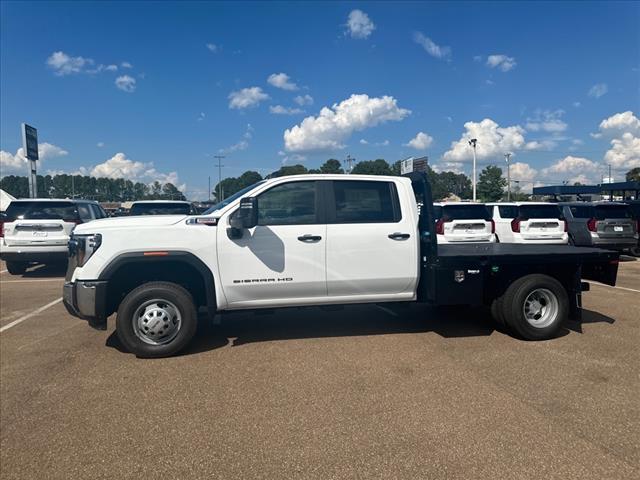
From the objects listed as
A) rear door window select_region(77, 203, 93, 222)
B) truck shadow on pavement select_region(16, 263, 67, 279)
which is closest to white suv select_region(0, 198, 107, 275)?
rear door window select_region(77, 203, 93, 222)

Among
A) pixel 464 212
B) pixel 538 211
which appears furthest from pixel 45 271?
pixel 538 211

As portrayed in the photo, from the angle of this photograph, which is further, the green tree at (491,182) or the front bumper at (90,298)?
the green tree at (491,182)

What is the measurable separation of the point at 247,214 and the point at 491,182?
292 feet

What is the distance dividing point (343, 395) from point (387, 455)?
972 mm

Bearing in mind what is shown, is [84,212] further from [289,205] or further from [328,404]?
[328,404]

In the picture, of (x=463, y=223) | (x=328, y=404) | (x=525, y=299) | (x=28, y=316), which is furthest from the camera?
(x=463, y=223)

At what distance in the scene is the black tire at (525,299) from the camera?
5.48m

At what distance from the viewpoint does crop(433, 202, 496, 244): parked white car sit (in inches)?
453

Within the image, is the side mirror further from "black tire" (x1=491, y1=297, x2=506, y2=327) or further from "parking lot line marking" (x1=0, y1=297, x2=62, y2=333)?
"parking lot line marking" (x1=0, y1=297, x2=62, y2=333)

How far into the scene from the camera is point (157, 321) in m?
5.01

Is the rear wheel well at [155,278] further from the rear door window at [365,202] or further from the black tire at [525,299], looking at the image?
the black tire at [525,299]

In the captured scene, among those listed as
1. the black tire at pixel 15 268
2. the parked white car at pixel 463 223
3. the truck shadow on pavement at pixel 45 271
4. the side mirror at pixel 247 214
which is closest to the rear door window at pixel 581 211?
the parked white car at pixel 463 223

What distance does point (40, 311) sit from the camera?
292 inches

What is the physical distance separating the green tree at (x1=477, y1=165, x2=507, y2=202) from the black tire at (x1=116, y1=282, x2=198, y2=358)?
273ft
